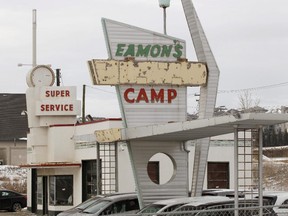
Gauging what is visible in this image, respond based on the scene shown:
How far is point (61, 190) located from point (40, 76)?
5.90m

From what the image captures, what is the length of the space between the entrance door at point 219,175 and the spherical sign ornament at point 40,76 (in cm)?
945

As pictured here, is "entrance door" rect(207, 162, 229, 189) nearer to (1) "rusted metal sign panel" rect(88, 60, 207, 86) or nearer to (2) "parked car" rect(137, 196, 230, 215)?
(1) "rusted metal sign panel" rect(88, 60, 207, 86)

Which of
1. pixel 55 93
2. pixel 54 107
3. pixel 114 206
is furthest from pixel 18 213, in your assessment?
pixel 114 206

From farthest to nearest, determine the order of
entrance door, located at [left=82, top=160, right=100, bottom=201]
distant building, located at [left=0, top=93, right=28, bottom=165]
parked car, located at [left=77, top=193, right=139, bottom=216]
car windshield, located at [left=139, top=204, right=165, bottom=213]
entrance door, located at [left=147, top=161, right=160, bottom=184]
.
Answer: distant building, located at [left=0, top=93, right=28, bottom=165], entrance door, located at [left=82, top=160, right=100, bottom=201], entrance door, located at [left=147, top=161, right=160, bottom=184], parked car, located at [left=77, top=193, right=139, bottom=216], car windshield, located at [left=139, top=204, right=165, bottom=213]

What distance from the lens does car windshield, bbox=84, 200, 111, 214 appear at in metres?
20.8

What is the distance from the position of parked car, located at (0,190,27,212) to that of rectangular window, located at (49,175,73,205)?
5558mm

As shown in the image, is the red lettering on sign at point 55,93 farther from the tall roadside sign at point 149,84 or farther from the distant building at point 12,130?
the distant building at point 12,130

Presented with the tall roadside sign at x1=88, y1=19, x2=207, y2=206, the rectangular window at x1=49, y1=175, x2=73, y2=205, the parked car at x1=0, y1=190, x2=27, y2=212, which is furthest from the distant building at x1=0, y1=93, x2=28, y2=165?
the tall roadside sign at x1=88, y1=19, x2=207, y2=206

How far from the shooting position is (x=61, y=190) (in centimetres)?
3472

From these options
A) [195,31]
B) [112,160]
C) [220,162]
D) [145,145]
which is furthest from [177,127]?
[220,162]

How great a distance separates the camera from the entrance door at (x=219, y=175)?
3284 centimetres

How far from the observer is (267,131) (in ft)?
310

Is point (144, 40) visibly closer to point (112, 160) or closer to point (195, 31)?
point (195, 31)

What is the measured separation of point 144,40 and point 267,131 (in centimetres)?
7441
